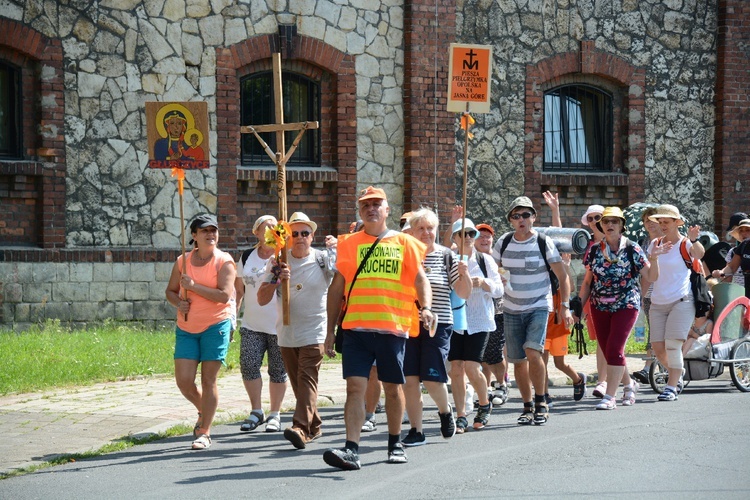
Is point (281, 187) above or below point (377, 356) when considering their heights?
above

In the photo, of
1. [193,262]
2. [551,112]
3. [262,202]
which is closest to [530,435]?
[193,262]

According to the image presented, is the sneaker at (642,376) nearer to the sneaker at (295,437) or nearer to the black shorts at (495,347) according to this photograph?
the black shorts at (495,347)

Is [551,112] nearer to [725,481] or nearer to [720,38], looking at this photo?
[720,38]

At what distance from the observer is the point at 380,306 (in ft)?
28.9

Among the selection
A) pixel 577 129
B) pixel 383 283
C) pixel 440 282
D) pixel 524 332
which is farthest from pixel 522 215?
pixel 577 129

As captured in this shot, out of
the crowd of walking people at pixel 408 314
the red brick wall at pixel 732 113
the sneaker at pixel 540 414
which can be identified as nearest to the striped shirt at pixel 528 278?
the crowd of walking people at pixel 408 314

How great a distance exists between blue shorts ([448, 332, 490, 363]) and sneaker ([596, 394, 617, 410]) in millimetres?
1610

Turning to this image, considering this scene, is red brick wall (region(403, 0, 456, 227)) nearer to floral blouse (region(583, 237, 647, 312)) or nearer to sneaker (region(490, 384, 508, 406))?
sneaker (region(490, 384, 508, 406))

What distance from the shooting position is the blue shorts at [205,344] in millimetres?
9867

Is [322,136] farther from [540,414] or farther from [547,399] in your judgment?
[540,414]

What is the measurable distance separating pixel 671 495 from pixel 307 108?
11963mm

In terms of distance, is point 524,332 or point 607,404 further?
point 607,404

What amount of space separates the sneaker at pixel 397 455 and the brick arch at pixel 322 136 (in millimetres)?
9357

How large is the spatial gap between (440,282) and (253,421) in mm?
2115
